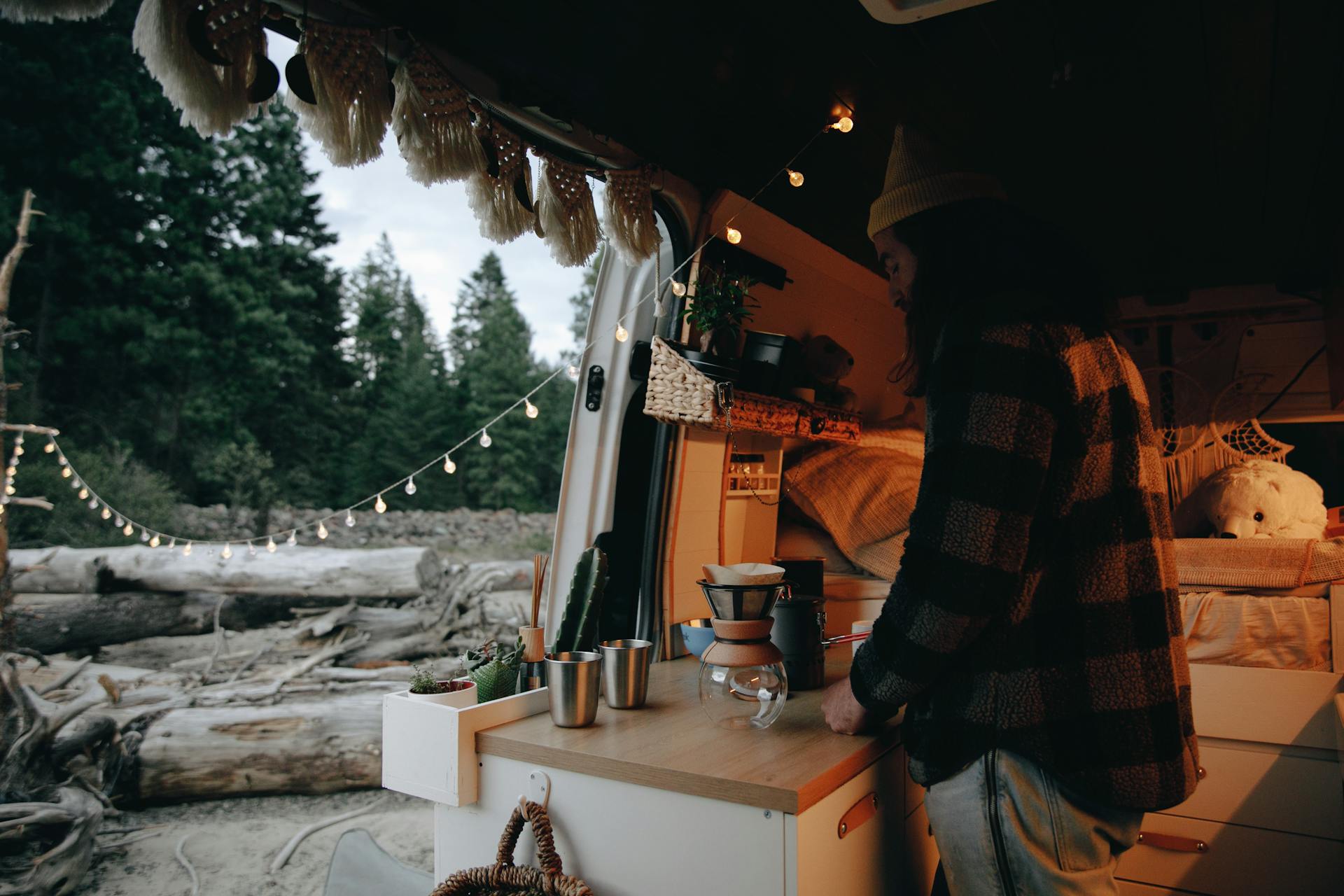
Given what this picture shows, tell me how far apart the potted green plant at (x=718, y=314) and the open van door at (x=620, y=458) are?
120 mm

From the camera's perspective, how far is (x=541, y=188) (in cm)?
198

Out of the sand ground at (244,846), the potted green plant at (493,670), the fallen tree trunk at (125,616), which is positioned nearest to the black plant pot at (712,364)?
the potted green plant at (493,670)

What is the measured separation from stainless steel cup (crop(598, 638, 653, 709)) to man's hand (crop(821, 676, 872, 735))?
0.45m

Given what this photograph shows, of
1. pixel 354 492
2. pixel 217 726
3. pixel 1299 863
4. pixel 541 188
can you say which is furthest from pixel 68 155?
pixel 1299 863

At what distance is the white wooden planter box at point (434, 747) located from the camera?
60.6 inches

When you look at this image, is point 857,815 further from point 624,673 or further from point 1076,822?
point 624,673

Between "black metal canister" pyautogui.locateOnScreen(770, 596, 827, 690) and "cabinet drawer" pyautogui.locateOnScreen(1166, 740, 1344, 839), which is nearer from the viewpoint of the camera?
"black metal canister" pyautogui.locateOnScreen(770, 596, 827, 690)

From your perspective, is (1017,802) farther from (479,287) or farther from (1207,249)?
(479,287)

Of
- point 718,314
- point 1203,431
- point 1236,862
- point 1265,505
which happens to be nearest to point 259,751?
point 718,314

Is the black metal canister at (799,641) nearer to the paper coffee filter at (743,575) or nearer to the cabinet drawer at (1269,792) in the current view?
the paper coffee filter at (743,575)

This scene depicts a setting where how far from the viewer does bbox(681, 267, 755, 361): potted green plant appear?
2414 millimetres

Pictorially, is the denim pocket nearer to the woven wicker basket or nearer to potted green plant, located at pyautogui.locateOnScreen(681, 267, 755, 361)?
the woven wicker basket

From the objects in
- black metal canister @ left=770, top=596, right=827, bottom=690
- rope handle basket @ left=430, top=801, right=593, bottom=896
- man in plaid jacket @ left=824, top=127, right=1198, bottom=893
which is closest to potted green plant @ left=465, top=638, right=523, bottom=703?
rope handle basket @ left=430, top=801, right=593, bottom=896

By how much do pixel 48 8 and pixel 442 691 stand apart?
1.36 meters
